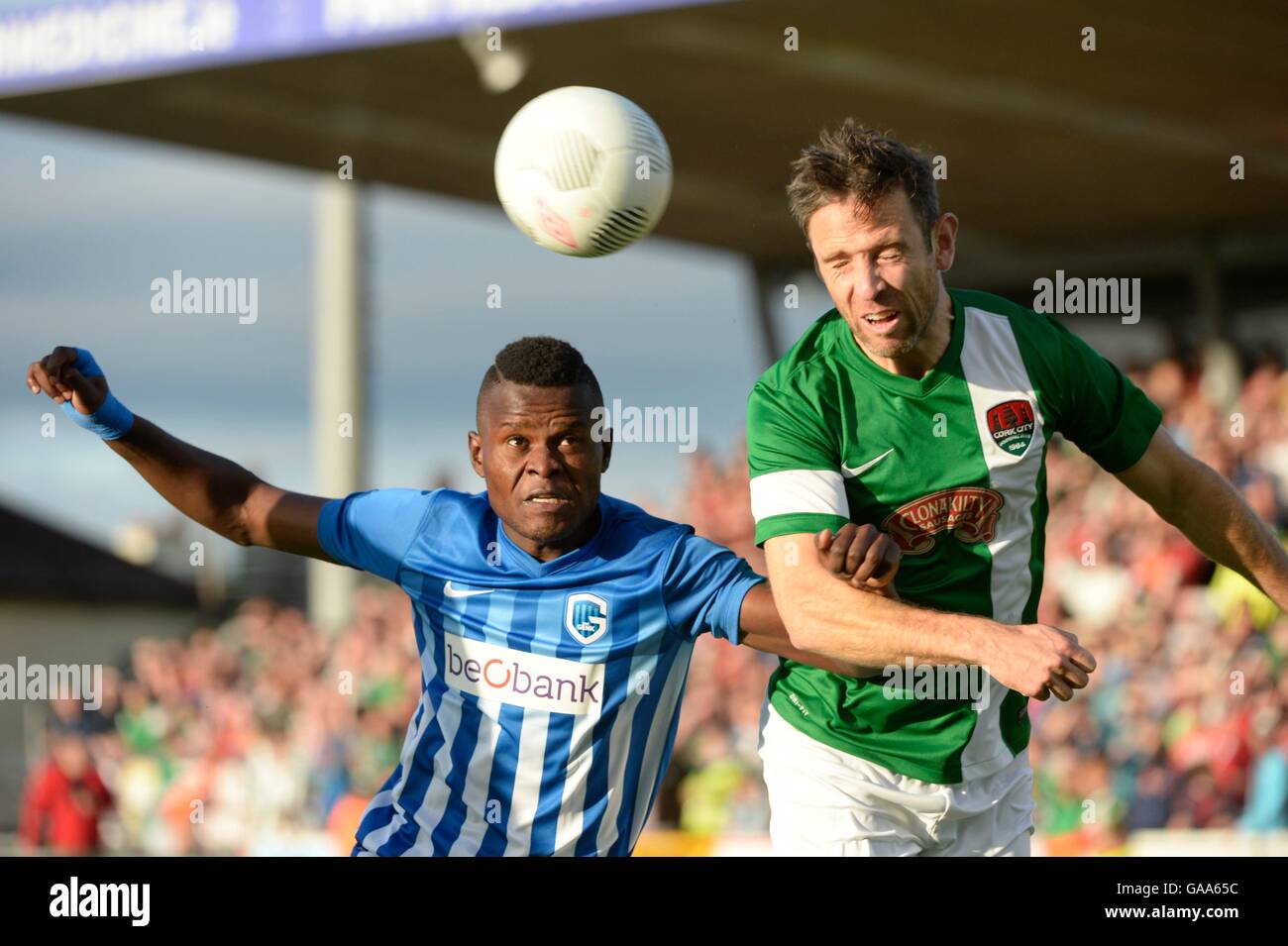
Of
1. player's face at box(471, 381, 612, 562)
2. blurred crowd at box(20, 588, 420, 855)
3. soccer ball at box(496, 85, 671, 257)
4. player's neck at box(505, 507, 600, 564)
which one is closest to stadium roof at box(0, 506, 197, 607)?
blurred crowd at box(20, 588, 420, 855)

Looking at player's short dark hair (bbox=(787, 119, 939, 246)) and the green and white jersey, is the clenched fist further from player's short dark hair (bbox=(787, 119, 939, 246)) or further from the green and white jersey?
player's short dark hair (bbox=(787, 119, 939, 246))

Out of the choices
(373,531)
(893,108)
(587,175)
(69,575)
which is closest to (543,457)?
(373,531)

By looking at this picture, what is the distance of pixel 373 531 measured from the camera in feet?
17.4

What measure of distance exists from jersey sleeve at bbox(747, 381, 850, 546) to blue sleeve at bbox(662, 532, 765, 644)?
277 mm

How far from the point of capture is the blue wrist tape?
534 cm

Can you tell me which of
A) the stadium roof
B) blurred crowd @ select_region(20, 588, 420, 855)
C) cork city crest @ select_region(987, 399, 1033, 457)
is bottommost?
blurred crowd @ select_region(20, 588, 420, 855)

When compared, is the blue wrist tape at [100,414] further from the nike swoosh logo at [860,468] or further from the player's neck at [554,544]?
the nike swoosh logo at [860,468]

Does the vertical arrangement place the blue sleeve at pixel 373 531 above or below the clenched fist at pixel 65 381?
below

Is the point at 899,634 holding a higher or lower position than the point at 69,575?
higher

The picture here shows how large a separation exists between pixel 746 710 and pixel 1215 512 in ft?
29.4

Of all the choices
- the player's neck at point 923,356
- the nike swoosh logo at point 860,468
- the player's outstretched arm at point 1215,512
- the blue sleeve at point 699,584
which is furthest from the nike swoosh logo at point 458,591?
the player's outstretched arm at point 1215,512

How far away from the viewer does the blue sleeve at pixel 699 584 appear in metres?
4.98

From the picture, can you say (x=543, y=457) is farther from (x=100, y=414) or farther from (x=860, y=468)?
(x=100, y=414)

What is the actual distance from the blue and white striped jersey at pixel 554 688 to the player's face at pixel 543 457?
0.18 meters
